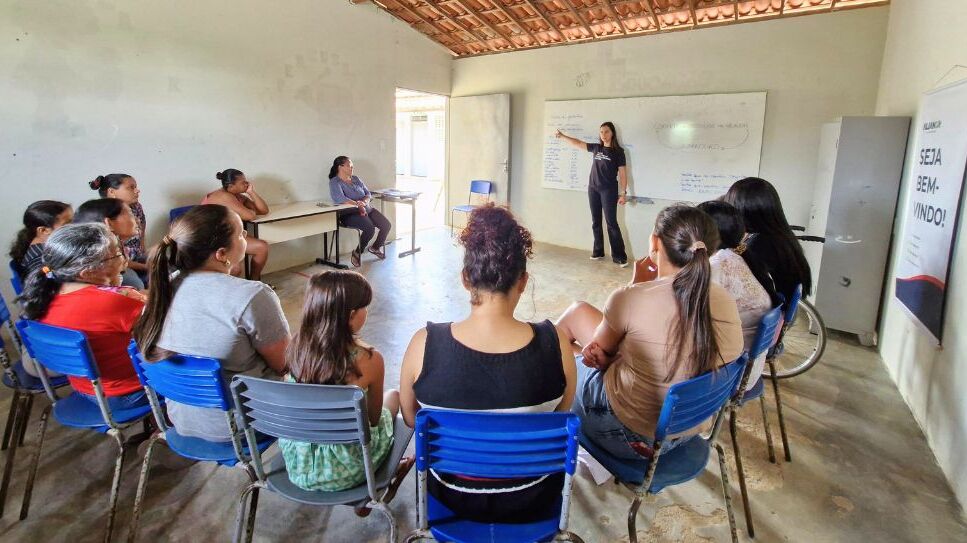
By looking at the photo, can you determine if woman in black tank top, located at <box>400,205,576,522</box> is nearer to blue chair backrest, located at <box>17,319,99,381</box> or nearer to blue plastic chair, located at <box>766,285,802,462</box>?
blue chair backrest, located at <box>17,319,99,381</box>

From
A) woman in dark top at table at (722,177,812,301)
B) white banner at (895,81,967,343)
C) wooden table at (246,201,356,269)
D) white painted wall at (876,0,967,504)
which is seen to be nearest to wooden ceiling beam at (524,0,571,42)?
wooden table at (246,201,356,269)

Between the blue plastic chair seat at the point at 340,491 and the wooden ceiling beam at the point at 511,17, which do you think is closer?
the blue plastic chair seat at the point at 340,491

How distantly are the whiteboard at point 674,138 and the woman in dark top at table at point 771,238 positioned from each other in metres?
3.07

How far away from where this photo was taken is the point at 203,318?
1.51 metres

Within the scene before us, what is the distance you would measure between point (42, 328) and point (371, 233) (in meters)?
4.00

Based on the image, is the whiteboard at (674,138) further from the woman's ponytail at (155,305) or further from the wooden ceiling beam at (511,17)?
the woman's ponytail at (155,305)

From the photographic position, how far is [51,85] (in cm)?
350

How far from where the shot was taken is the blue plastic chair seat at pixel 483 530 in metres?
1.21

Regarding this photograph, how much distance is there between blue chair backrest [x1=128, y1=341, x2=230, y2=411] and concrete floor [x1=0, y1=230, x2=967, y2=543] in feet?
2.02

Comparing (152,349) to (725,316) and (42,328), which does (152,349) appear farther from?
(725,316)

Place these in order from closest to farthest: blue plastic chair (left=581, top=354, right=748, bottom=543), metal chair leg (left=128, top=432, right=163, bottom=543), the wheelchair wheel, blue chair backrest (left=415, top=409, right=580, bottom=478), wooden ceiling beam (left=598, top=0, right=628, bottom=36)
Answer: blue chair backrest (left=415, top=409, right=580, bottom=478) → blue plastic chair (left=581, top=354, right=748, bottom=543) → metal chair leg (left=128, top=432, right=163, bottom=543) → the wheelchair wheel → wooden ceiling beam (left=598, top=0, right=628, bottom=36)

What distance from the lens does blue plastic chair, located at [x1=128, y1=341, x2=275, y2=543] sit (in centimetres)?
138

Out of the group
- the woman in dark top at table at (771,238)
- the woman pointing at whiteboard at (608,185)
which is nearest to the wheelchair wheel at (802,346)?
the woman in dark top at table at (771,238)

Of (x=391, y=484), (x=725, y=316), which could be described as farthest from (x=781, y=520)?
(x=391, y=484)
